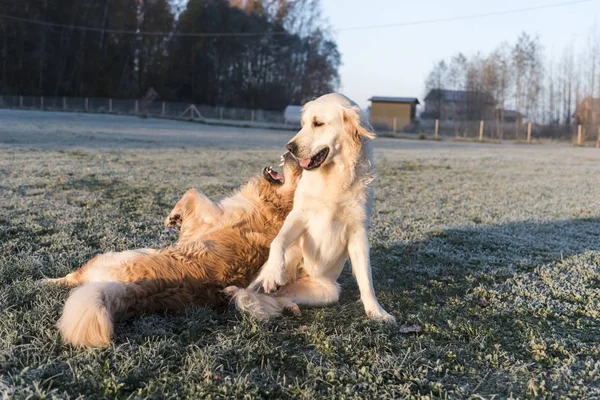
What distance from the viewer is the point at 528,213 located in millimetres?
7230

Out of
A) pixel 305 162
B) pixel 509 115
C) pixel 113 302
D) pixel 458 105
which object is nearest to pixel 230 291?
pixel 113 302

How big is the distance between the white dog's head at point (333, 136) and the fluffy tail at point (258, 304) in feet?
3.06

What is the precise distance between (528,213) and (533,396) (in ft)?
18.9

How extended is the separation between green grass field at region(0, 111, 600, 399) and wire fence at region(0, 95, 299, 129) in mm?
39765

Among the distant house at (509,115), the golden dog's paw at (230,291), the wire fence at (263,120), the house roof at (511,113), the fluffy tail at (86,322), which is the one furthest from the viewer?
the house roof at (511,113)

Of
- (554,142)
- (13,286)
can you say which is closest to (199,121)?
(554,142)

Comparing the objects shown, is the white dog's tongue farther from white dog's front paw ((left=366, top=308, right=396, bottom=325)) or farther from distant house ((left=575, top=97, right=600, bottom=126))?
distant house ((left=575, top=97, right=600, bottom=126))

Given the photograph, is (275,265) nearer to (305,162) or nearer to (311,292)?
(311,292)

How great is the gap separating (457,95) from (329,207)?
6549cm

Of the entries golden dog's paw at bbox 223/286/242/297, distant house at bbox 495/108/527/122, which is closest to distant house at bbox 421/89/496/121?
distant house at bbox 495/108/527/122

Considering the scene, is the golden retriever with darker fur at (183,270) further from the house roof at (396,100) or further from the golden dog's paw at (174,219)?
the house roof at (396,100)

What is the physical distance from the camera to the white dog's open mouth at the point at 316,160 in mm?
3174

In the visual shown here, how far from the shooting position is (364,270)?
3041 mm

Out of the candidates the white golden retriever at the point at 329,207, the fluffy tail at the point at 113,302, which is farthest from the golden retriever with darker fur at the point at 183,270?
the white golden retriever at the point at 329,207
